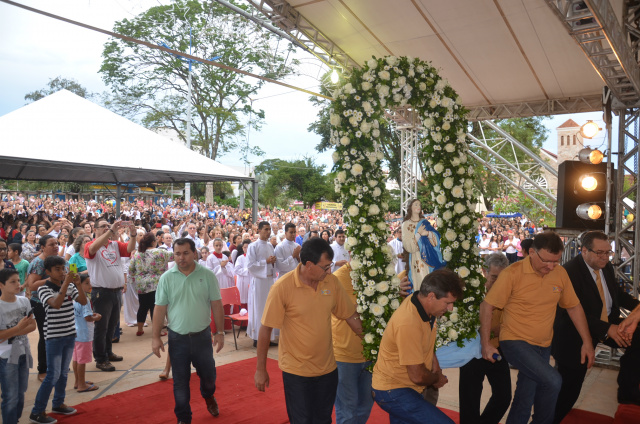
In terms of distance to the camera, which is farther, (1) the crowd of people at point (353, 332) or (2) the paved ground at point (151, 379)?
(2) the paved ground at point (151, 379)

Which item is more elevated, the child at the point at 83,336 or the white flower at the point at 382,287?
the white flower at the point at 382,287

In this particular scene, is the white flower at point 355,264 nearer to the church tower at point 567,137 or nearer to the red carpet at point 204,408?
the red carpet at point 204,408

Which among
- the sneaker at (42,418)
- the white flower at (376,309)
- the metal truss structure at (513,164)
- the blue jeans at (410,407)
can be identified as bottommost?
the sneaker at (42,418)

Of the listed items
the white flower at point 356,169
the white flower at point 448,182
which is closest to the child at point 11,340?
the white flower at point 356,169

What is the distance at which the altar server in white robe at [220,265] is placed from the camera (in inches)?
379

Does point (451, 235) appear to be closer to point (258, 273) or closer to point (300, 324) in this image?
point (300, 324)

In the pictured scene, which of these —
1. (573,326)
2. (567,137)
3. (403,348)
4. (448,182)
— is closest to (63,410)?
(403,348)

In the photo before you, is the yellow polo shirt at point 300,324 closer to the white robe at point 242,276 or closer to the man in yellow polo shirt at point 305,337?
the man in yellow polo shirt at point 305,337

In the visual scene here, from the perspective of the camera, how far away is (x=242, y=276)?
9.84 metres

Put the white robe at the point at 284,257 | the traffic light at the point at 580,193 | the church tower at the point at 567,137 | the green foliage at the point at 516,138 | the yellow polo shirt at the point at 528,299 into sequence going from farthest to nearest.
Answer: the church tower at the point at 567,137, the green foliage at the point at 516,138, the white robe at the point at 284,257, the traffic light at the point at 580,193, the yellow polo shirt at the point at 528,299

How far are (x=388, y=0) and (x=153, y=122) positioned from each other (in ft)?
88.2

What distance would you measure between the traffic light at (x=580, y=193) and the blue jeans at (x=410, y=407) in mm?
5909

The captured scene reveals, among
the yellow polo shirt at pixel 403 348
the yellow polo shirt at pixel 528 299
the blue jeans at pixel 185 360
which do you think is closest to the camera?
the yellow polo shirt at pixel 403 348

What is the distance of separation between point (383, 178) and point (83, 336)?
4309 millimetres
